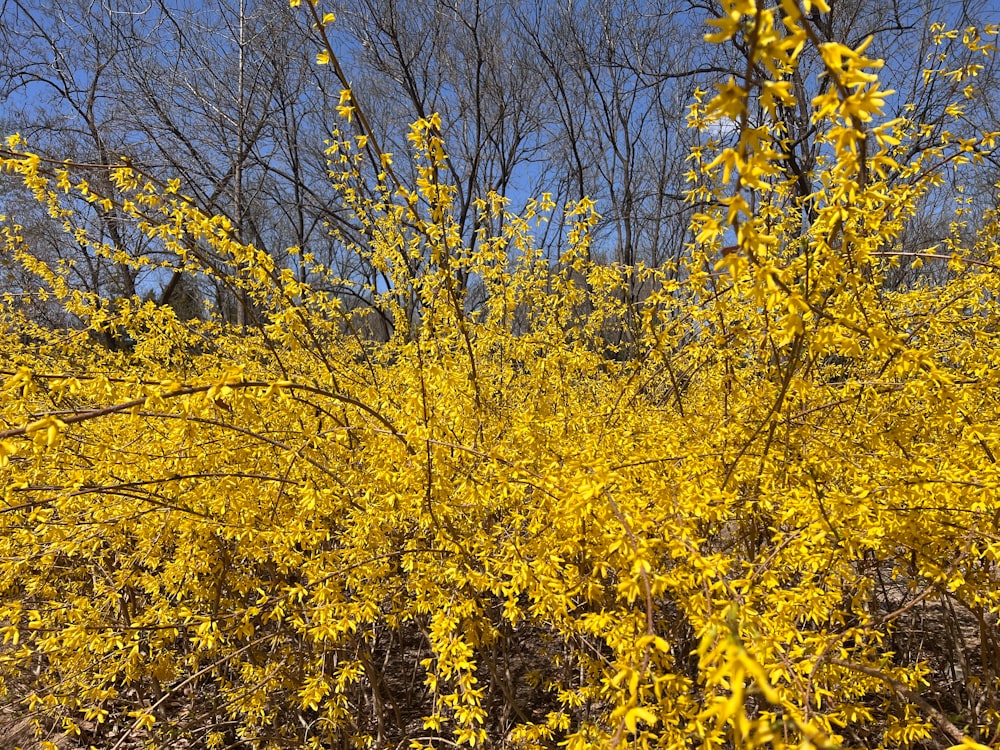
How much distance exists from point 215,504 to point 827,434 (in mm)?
2626

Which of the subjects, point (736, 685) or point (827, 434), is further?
point (827, 434)

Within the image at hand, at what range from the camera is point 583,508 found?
1712 mm

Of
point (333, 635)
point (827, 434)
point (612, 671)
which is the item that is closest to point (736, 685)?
point (612, 671)

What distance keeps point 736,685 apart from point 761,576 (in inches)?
48.5

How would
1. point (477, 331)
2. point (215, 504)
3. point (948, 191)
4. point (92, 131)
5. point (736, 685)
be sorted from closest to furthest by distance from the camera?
1. point (736, 685)
2. point (215, 504)
3. point (477, 331)
4. point (948, 191)
5. point (92, 131)

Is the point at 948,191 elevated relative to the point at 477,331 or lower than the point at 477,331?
elevated

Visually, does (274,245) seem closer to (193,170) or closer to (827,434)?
(193,170)

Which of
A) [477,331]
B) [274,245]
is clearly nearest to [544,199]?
[477,331]

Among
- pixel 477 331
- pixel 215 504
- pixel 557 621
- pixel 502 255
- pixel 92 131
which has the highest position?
pixel 92 131

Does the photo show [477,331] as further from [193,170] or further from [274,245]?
[274,245]

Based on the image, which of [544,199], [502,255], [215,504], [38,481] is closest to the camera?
[215,504]

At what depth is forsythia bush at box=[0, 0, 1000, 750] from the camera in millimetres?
1600

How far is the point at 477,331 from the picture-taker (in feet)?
15.0

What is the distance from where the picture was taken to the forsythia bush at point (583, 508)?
160cm
